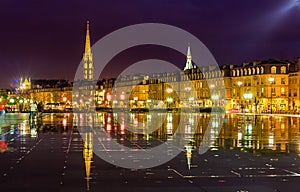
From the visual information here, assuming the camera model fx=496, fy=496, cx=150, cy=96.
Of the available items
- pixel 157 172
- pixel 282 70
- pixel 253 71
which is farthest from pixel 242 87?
pixel 157 172

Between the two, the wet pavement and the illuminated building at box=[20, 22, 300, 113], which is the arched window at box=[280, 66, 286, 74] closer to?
the illuminated building at box=[20, 22, 300, 113]

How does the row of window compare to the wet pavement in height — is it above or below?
above

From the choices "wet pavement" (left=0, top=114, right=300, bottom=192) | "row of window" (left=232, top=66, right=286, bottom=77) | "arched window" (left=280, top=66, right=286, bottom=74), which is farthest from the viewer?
"arched window" (left=280, top=66, right=286, bottom=74)

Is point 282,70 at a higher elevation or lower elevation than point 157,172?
higher

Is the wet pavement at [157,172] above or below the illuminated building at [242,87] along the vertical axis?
below

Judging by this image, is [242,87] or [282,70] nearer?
[282,70]

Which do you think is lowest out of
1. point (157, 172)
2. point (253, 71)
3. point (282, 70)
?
point (157, 172)

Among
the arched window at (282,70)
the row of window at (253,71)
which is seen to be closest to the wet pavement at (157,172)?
the row of window at (253,71)

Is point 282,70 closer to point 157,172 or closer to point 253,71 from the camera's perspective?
point 253,71

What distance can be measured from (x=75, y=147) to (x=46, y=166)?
19.3 feet

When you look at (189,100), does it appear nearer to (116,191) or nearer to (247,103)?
(247,103)

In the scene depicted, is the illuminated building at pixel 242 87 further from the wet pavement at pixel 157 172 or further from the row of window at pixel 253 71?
the wet pavement at pixel 157 172

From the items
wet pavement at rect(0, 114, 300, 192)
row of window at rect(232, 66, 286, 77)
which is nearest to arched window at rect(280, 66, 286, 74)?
row of window at rect(232, 66, 286, 77)

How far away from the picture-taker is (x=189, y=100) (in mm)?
168500
